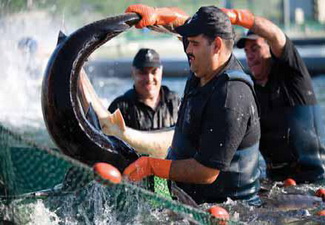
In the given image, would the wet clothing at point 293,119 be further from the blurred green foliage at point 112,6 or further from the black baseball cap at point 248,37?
the blurred green foliage at point 112,6

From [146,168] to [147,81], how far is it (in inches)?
121

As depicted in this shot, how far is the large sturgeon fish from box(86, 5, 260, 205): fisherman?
534 millimetres

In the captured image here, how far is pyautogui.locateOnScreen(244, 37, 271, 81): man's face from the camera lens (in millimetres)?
7309

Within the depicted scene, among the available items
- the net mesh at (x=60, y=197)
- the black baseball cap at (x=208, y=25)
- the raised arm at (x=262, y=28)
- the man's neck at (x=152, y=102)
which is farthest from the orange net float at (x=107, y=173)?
the man's neck at (x=152, y=102)

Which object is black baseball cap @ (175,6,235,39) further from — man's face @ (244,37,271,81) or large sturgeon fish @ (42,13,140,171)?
man's face @ (244,37,271,81)

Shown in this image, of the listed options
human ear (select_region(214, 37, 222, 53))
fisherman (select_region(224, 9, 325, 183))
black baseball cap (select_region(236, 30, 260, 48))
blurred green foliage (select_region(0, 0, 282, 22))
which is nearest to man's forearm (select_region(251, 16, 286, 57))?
fisherman (select_region(224, 9, 325, 183))

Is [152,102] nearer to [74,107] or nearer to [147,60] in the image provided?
[147,60]

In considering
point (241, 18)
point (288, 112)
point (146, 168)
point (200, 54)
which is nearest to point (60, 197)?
point (146, 168)

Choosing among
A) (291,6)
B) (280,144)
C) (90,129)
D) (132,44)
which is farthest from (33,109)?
(291,6)

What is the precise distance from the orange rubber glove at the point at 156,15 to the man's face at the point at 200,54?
2.84 feet

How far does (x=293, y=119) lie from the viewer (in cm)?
721

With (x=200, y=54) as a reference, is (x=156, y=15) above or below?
above

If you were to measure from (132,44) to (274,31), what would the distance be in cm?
2191

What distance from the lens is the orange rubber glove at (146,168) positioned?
16.1 ft
